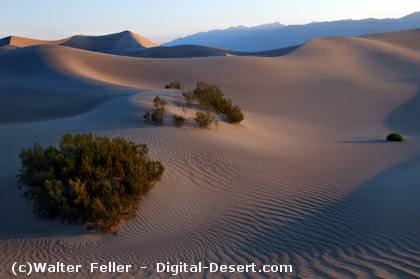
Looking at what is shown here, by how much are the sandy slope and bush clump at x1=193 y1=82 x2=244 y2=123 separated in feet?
1.57

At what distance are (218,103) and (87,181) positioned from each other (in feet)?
27.7

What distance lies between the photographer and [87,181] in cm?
706

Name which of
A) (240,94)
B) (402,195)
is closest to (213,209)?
(402,195)

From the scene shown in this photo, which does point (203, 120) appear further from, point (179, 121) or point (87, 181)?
point (87, 181)

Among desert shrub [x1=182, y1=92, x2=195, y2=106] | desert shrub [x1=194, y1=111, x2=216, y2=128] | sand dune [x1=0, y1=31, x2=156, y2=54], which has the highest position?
sand dune [x1=0, y1=31, x2=156, y2=54]

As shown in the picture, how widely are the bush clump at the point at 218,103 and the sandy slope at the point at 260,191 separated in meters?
0.48

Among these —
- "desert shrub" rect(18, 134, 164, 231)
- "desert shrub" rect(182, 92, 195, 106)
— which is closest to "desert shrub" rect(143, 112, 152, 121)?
"desert shrub" rect(182, 92, 195, 106)

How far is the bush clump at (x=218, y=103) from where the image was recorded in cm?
1455

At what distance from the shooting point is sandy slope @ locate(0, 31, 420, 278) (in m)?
5.92

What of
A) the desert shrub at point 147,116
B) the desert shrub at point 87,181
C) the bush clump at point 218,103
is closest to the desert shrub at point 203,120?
the desert shrub at point 147,116

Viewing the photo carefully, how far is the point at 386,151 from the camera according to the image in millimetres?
11867

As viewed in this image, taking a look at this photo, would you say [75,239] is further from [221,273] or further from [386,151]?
[386,151]

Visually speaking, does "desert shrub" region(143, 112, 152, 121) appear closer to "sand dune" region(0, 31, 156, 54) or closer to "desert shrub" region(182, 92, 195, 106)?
"desert shrub" region(182, 92, 195, 106)

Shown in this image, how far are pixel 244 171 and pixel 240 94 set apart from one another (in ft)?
46.7
